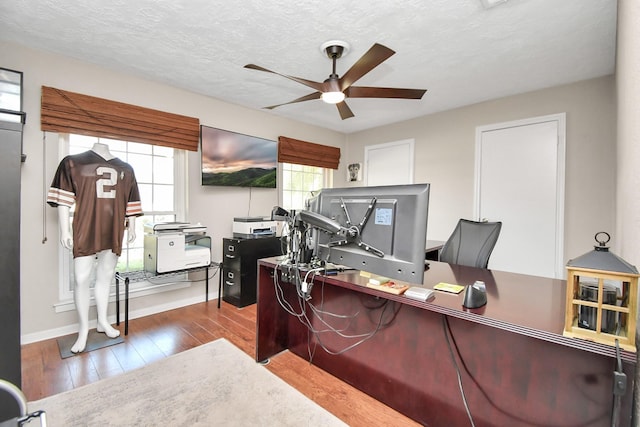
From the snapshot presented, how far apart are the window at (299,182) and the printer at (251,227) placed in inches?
31.0

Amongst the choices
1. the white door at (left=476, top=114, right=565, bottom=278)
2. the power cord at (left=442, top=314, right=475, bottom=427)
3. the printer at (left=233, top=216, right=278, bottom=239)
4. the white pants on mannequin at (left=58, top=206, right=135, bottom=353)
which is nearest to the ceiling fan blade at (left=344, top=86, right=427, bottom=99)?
the power cord at (left=442, top=314, right=475, bottom=427)

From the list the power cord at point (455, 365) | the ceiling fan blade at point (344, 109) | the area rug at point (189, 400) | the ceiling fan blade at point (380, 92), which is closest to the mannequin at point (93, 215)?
the area rug at point (189, 400)

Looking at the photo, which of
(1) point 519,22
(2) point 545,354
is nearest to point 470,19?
(1) point 519,22

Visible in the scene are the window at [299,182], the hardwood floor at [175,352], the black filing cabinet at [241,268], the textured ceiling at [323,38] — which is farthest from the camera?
the window at [299,182]

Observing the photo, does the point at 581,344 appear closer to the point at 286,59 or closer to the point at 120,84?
the point at 286,59

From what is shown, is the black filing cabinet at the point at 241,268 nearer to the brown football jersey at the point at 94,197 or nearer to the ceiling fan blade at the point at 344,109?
the brown football jersey at the point at 94,197

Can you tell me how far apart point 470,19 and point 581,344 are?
2.12 meters

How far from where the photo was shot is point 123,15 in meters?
2.01

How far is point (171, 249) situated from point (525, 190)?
12.8 ft

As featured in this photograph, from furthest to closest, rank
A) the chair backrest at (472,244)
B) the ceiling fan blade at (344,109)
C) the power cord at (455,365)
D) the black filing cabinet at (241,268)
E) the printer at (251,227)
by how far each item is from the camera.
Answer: the printer at (251,227), the black filing cabinet at (241,268), the ceiling fan blade at (344,109), the chair backrest at (472,244), the power cord at (455,365)

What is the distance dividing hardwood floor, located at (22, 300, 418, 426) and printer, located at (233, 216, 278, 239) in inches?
37.3

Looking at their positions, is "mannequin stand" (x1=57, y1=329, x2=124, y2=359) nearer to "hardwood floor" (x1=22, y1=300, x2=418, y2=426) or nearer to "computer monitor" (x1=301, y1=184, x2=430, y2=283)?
"hardwood floor" (x1=22, y1=300, x2=418, y2=426)

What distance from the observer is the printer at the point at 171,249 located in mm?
2805

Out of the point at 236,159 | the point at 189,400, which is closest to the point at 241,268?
the point at 236,159
